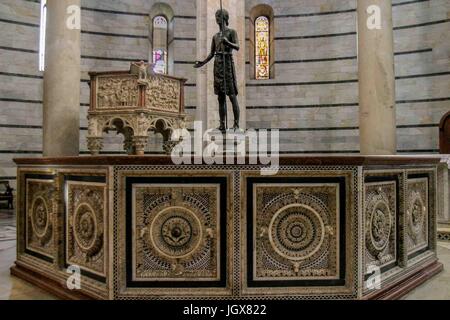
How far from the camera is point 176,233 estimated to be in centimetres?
320

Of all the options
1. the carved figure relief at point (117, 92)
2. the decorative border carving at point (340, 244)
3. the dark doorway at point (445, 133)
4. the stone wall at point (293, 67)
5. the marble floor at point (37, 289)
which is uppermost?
the stone wall at point (293, 67)

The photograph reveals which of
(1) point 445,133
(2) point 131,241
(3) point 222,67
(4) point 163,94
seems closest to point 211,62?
(4) point 163,94

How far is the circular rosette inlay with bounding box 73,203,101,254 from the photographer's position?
129 inches

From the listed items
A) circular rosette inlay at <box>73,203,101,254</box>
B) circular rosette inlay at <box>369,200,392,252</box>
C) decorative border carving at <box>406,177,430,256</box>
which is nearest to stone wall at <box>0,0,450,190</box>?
decorative border carving at <box>406,177,430,256</box>

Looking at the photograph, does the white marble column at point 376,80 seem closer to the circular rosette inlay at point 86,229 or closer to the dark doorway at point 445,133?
the dark doorway at point 445,133

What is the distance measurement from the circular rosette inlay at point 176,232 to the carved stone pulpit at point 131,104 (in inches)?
135

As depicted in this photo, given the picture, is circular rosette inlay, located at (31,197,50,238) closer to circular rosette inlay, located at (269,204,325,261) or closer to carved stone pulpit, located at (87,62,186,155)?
circular rosette inlay, located at (269,204,325,261)

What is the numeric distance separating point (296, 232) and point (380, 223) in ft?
2.79

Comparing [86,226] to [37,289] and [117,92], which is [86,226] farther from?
[117,92]

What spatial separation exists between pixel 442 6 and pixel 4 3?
36.0ft

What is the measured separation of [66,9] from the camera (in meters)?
6.71

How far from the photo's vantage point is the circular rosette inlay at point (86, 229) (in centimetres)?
329

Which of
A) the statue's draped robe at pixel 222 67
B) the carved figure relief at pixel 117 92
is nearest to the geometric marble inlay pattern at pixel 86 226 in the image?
the statue's draped robe at pixel 222 67
